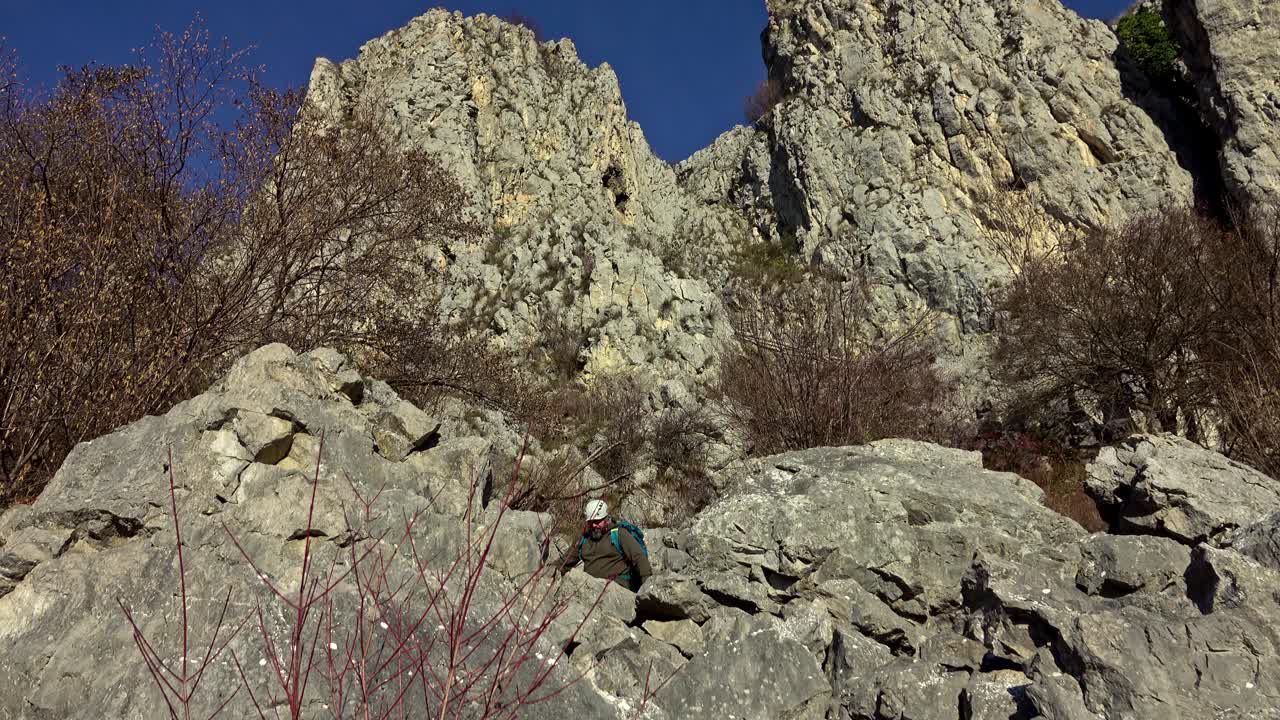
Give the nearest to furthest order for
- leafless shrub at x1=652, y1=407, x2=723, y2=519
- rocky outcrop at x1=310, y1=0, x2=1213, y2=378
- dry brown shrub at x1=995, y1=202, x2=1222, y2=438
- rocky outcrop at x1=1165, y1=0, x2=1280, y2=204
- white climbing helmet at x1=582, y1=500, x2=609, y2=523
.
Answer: white climbing helmet at x1=582, y1=500, x2=609, y2=523
dry brown shrub at x1=995, y1=202, x2=1222, y2=438
leafless shrub at x1=652, y1=407, x2=723, y2=519
rocky outcrop at x1=1165, y1=0, x2=1280, y2=204
rocky outcrop at x1=310, y1=0, x2=1213, y2=378

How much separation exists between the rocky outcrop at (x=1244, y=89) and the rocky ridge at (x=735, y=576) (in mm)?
21750

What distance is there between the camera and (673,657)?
5293mm

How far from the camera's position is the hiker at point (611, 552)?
6.61 m

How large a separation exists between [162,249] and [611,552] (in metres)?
6.93

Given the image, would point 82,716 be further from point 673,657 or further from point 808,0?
point 808,0

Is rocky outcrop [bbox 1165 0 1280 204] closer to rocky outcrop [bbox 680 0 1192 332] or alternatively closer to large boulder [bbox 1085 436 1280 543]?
rocky outcrop [bbox 680 0 1192 332]

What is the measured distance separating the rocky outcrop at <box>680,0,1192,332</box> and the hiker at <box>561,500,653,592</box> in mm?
20762

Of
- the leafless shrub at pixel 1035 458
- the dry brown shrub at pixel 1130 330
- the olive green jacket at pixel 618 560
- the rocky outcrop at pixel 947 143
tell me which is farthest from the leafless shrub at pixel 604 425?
the rocky outcrop at pixel 947 143

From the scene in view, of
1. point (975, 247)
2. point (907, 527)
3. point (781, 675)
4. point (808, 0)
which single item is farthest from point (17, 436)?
point (808, 0)

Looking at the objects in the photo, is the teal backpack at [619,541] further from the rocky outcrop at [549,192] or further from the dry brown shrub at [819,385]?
the rocky outcrop at [549,192]

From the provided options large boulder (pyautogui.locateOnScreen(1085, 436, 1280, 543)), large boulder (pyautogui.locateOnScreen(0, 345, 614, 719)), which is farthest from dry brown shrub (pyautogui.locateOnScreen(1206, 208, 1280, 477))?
large boulder (pyautogui.locateOnScreen(0, 345, 614, 719))

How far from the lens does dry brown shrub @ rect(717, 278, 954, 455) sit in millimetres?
13875

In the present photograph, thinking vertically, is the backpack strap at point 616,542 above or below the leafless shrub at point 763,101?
below

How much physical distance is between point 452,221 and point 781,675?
10.9 m
